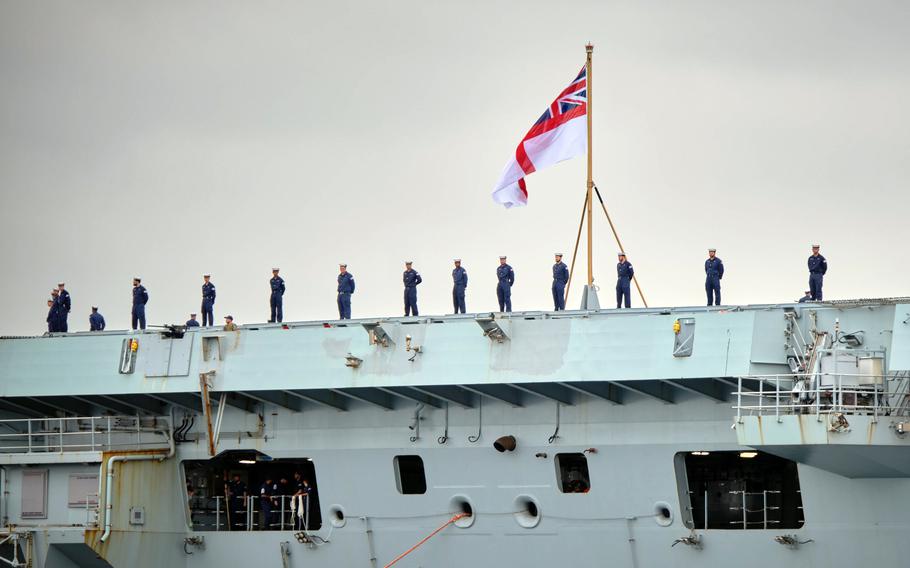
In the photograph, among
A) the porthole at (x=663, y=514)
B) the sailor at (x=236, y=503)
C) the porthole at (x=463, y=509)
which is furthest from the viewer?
the sailor at (x=236, y=503)

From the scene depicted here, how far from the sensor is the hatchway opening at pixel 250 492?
1401 inches

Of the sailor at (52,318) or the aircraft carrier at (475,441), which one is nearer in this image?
the aircraft carrier at (475,441)

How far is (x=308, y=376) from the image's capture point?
109 ft

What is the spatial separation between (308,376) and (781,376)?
11.7 meters

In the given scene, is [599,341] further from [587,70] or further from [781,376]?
[587,70]

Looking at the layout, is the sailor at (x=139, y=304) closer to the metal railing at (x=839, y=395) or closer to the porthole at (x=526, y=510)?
the porthole at (x=526, y=510)

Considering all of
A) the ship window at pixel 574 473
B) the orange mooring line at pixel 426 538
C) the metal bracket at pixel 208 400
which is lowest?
the orange mooring line at pixel 426 538

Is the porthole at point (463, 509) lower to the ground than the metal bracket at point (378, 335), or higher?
lower

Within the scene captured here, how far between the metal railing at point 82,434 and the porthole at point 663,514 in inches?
510

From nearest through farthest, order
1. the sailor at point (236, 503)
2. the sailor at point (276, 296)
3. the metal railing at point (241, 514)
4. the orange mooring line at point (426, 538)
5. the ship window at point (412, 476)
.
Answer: the orange mooring line at point (426, 538) < the ship window at point (412, 476) < the metal railing at point (241, 514) < the sailor at point (236, 503) < the sailor at point (276, 296)

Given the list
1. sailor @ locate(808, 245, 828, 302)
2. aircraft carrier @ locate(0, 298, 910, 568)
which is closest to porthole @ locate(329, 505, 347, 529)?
aircraft carrier @ locate(0, 298, 910, 568)

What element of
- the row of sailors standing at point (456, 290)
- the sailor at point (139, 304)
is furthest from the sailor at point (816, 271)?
the sailor at point (139, 304)

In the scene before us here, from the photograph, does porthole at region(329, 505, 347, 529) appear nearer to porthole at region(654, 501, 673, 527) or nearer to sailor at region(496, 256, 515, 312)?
sailor at region(496, 256, 515, 312)

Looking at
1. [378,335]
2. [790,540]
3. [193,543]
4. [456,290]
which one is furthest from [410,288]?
[790,540]
